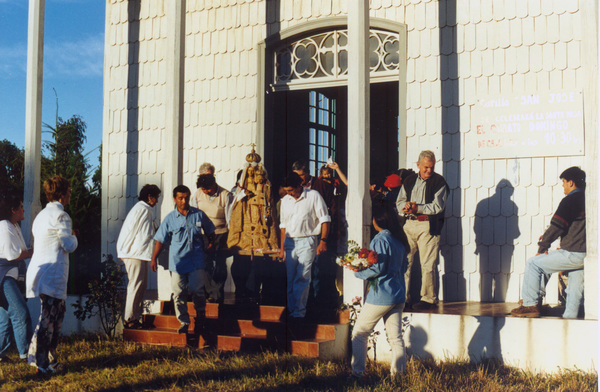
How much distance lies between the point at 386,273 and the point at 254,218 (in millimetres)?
2421

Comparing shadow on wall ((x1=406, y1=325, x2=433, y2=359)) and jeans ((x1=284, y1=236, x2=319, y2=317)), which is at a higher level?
jeans ((x1=284, y1=236, x2=319, y2=317))

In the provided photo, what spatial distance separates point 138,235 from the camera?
27.6 feet

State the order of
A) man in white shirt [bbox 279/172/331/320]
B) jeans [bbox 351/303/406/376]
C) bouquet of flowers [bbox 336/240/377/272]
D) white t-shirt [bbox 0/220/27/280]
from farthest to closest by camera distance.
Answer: man in white shirt [bbox 279/172/331/320] → white t-shirt [bbox 0/220/27/280] → jeans [bbox 351/303/406/376] → bouquet of flowers [bbox 336/240/377/272]

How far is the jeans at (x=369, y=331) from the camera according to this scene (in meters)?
6.59

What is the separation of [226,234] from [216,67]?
115 inches

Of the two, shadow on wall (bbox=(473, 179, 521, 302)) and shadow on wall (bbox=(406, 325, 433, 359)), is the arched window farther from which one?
shadow on wall (bbox=(406, 325, 433, 359))

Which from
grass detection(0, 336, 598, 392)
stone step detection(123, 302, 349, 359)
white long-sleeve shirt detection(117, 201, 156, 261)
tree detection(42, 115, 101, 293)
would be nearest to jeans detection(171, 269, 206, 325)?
stone step detection(123, 302, 349, 359)

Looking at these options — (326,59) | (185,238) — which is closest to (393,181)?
(185,238)

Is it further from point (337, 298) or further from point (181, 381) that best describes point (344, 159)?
point (181, 381)

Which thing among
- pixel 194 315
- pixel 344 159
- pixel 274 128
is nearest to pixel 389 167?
pixel 344 159

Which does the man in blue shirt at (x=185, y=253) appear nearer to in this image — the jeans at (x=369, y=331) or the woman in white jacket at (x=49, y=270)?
the woman in white jacket at (x=49, y=270)

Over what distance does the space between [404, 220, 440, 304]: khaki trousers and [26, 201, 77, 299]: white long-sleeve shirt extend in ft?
11.6

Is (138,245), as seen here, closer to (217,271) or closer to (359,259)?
(217,271)

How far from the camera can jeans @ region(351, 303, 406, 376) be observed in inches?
259
